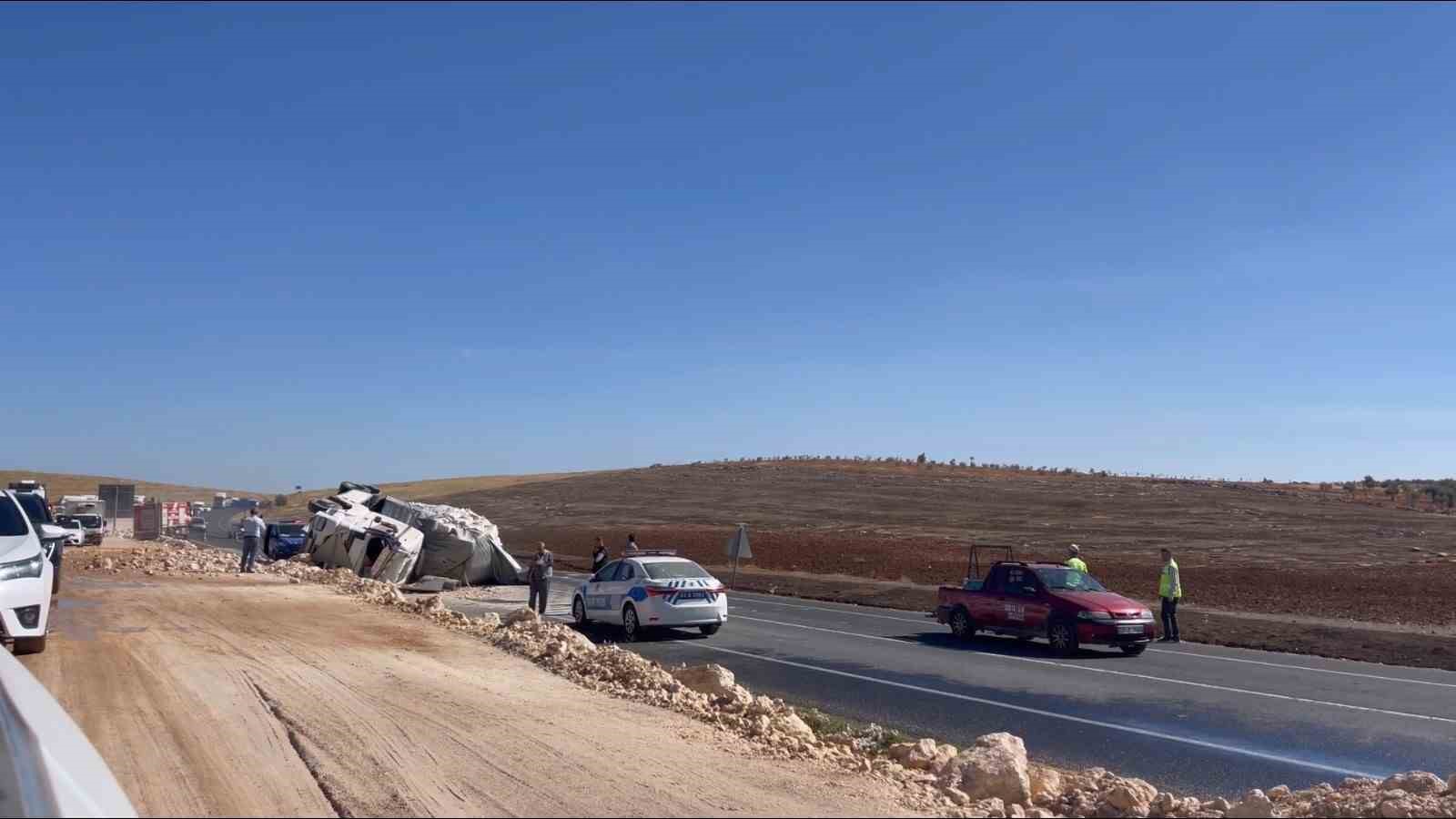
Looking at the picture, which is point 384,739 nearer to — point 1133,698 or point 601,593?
point 1133,698

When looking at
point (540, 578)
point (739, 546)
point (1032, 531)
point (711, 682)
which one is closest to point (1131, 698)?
point (711, 682)

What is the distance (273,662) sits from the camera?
11.7 metres

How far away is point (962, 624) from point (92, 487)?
113554mm

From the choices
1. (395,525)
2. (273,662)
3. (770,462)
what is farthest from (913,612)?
(770,462)

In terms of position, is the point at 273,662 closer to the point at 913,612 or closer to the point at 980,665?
the point at 980,665

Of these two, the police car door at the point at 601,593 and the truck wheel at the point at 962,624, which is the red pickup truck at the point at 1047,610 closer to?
the truck wheel at the point at 962,624

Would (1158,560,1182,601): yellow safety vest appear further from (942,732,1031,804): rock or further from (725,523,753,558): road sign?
(942,732,1031,804): rock

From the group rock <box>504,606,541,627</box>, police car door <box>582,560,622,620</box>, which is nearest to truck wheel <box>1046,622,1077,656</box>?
police car door <box>582,560,622,620</box>

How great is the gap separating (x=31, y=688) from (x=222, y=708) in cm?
229

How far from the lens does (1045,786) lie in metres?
8.26

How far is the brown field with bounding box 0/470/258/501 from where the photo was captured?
Result: 11106 cm

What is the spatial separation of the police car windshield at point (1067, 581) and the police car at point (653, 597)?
582 centimetres

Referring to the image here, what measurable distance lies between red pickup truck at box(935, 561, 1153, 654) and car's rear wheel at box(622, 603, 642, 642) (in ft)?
19.4

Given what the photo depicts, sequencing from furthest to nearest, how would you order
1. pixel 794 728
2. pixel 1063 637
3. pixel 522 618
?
1. pixel 1063 637
2. pixel 522 618
3. pixel 794 728
